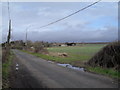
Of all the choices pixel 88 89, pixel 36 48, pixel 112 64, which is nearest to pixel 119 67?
pixel 112 64

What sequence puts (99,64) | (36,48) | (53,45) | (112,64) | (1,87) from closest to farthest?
(1,87)
(112,64)
(99,64)
(36,48)
(53,45)

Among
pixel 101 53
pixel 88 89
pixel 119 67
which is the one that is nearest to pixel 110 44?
pixel 101 53

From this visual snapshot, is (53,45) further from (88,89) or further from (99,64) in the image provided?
(88,89)

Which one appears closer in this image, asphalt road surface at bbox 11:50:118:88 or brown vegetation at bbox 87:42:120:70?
asphalt road surface at bbox 11:50:118:88

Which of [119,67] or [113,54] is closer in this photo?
[119,67]

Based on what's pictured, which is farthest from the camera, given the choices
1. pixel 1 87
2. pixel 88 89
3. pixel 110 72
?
pixel 110 72

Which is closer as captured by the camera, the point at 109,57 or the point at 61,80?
the point at 61,80

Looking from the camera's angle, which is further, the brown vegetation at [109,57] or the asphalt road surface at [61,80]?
the brown vegetation at [109,57]

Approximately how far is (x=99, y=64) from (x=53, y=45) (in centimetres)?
10214

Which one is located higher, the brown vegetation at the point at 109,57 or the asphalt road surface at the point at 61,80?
the brown vegetation at the point at 109,57

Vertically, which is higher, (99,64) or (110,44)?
(110,44)

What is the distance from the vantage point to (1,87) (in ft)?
34.7

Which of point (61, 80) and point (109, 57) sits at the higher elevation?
point (109, 57)

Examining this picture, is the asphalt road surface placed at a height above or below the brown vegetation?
below
